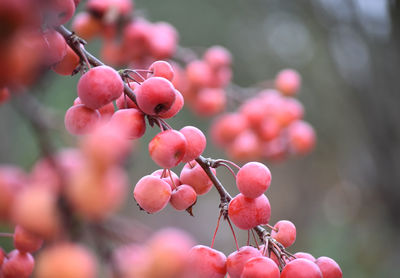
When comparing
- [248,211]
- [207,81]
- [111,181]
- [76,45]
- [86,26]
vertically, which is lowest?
[111,181]

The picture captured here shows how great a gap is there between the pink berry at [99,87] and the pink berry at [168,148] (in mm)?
66

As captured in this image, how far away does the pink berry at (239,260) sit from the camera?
Answer: 47cm

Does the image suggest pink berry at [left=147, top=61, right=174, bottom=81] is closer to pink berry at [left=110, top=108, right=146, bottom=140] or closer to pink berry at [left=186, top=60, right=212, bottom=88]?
pink berry at [left=110, top=108, right=146, bottom=140]

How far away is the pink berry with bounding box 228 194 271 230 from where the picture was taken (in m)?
0.48

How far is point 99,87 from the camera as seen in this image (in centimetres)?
41

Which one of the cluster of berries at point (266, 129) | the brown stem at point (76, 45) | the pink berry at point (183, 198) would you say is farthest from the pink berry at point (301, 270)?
the cluster of berries at point (266, 129)

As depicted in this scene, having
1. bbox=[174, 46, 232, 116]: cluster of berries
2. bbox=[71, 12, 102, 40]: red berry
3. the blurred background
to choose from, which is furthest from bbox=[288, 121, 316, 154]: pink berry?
bbox=[71, 12, 102, 40]: red berry

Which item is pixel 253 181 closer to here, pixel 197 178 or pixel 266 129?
pixel 197 178

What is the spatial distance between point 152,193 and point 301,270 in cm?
A: 19

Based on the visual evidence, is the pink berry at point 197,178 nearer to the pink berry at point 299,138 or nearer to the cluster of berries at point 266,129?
the cluster of berries at point 266,129

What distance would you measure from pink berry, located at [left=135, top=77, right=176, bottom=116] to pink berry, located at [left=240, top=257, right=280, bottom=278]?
0.19m

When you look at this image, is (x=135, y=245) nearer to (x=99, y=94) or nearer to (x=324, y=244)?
(x=99, y=94)

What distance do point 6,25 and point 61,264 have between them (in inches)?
5.1

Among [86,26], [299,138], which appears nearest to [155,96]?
[86,26]
